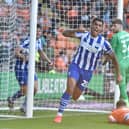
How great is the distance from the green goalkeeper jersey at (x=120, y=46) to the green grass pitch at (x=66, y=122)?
1.32m

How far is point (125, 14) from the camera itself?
17.6 metres

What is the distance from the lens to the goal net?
14.2 meters

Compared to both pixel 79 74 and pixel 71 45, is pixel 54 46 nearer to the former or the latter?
pixel 71 45

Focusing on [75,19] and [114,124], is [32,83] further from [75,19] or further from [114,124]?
[75,19]

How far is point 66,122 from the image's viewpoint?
1155 centimetres

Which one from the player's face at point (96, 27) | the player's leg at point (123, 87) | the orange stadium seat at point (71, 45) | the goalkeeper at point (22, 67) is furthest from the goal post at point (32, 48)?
the orange stadium seat at point (71, 45)

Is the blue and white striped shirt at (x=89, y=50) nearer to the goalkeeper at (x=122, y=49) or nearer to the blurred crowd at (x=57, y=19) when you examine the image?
the goalkeeper at (x=122, y=49)

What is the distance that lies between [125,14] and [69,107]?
379 cm

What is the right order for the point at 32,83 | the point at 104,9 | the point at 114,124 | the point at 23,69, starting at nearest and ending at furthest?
the point at 114,124, the point at 32,83, the point at 23,69, the point at 104,9

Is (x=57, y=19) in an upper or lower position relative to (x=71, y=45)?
upper

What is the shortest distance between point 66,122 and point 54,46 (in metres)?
5.06

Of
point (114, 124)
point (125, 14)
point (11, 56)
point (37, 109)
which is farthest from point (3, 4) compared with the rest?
point (114, 124)

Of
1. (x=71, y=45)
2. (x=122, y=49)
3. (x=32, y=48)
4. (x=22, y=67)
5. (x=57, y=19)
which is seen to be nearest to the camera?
(x=32, y=48)

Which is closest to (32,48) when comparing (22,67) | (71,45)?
(22,67)
